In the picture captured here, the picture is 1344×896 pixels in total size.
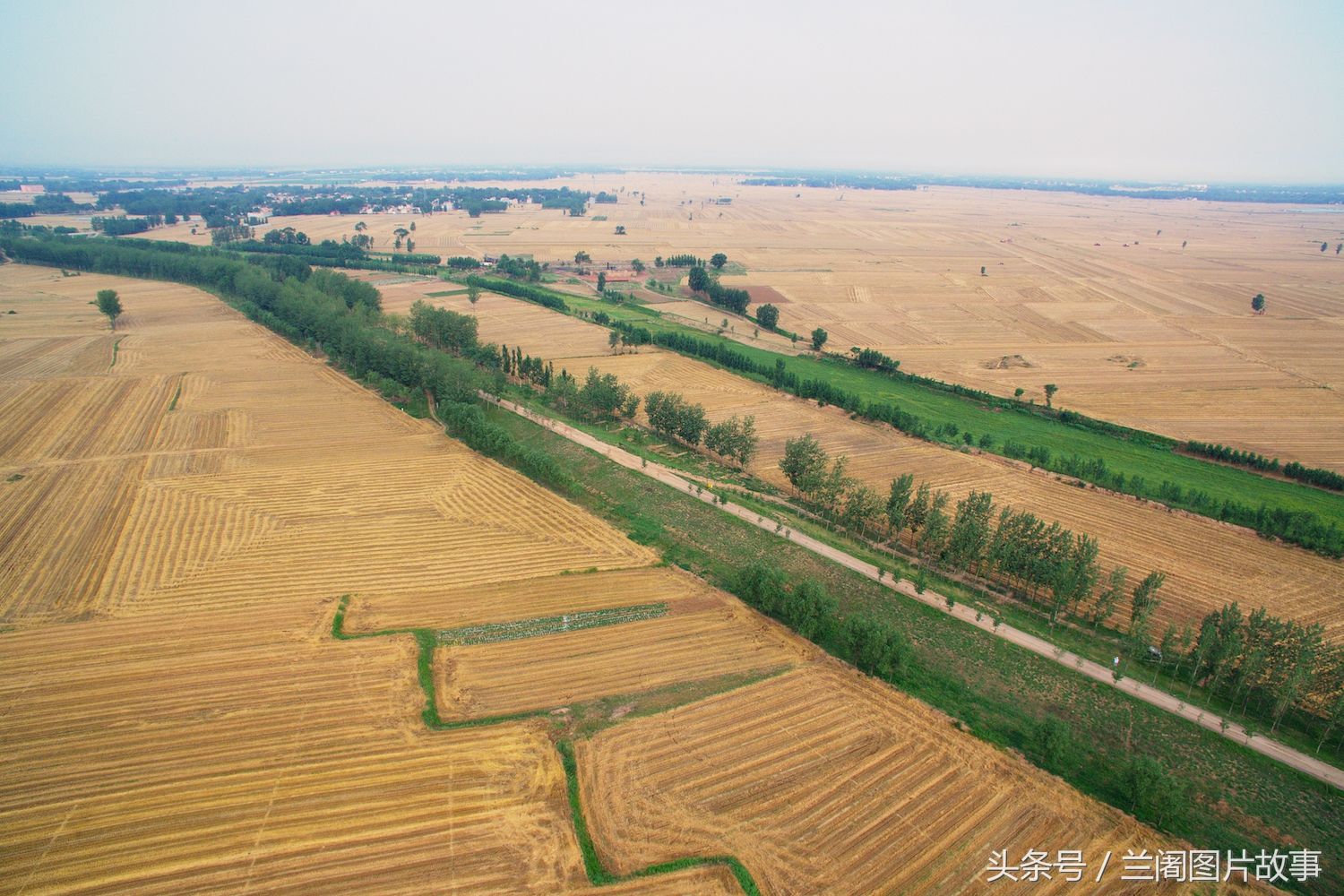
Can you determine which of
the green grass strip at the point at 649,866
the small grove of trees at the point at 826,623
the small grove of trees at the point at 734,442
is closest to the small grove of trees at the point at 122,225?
the small grove of trees at the point at 734,442

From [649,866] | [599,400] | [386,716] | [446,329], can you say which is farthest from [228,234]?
[649,866]

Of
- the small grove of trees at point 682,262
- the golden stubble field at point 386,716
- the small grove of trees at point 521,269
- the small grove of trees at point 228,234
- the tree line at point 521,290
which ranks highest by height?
the small grove of trees at point 228,234

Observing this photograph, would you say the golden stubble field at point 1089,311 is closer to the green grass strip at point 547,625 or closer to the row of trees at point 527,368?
the row of trees at point 527,368

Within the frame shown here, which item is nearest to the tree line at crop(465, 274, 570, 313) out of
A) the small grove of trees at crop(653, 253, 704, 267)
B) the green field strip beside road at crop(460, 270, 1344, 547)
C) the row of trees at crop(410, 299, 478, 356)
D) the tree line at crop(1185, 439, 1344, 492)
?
the green field strip beside road at crop(460, 270, 1344, 547)

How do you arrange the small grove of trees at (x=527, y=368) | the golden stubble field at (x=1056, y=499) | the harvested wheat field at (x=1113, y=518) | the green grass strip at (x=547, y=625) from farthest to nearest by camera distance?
1. the small grove of trees at (x=527, y=368)
2. the golden stubble field at (x=1056, y=499)
3. the harvested wheat field at (x=1113, y=518)
4. the green grass strip at (x=547, y=625)

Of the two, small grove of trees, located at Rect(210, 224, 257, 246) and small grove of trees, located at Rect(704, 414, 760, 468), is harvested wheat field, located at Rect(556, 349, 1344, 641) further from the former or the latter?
small grove of trees, located at Rect(210, 224, 257, 246)

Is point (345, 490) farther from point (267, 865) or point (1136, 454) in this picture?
point (1136, 454)

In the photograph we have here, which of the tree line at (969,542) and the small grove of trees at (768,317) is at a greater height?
the small grove of trees at (768,317)
